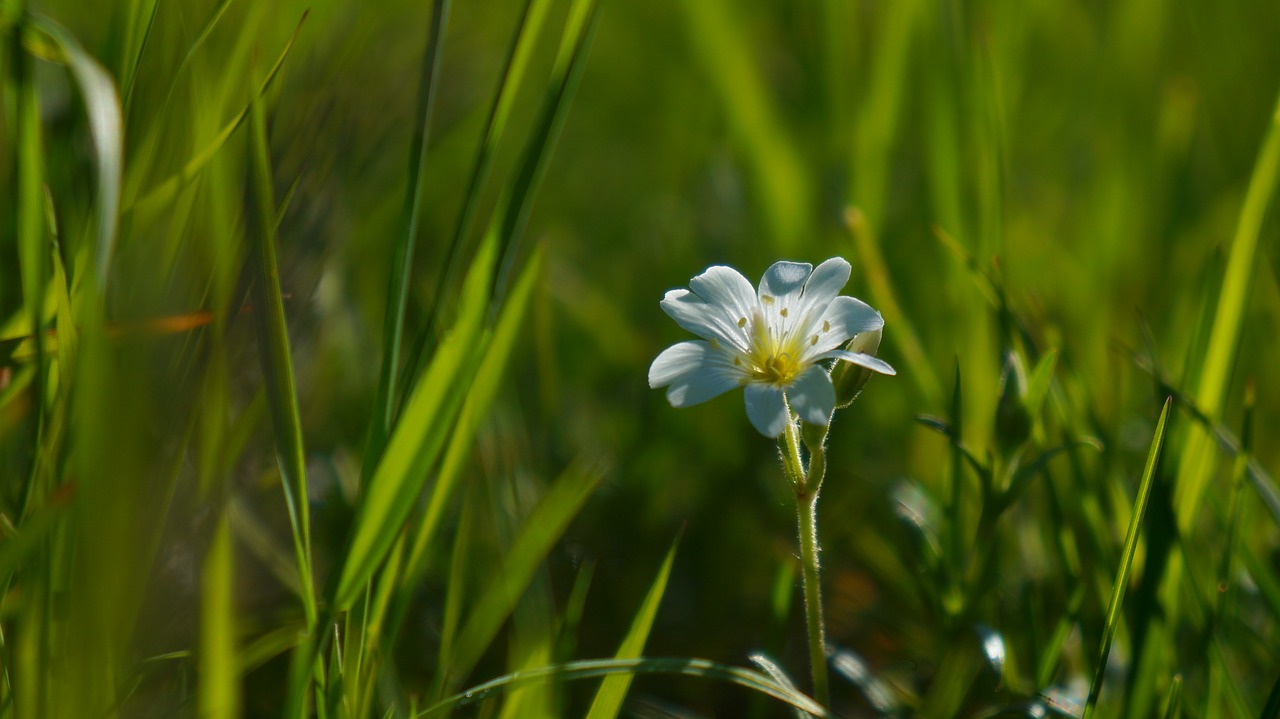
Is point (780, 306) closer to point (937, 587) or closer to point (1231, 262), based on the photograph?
point (937, 587)

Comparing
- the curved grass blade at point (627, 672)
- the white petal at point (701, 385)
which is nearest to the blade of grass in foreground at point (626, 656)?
the curved grass blade at point (627, 672)

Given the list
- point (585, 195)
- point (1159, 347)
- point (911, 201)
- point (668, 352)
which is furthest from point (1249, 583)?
point (585, 195)

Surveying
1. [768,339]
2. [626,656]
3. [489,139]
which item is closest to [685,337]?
[768,339]

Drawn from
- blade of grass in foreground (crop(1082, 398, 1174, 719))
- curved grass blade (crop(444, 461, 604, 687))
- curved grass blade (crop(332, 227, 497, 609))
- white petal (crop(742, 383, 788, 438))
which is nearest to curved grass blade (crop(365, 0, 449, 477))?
curved grass blade (crop(332, 227, 497, 609))

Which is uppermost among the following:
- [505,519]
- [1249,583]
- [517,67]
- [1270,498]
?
[517,67]

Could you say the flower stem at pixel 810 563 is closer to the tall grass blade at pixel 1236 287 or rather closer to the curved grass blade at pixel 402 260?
the curved grass blade at pixel 402 260

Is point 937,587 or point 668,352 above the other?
point 668,352
